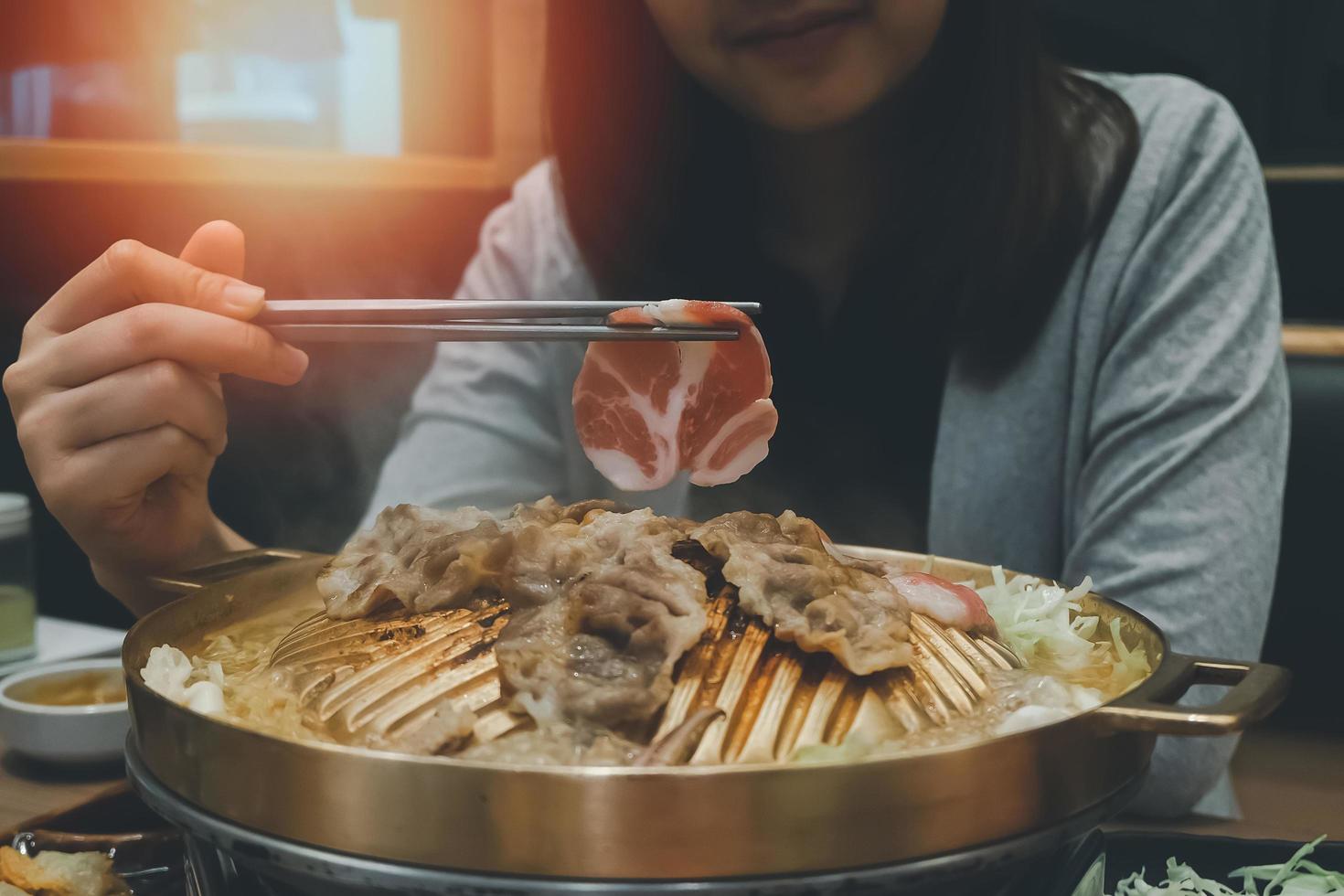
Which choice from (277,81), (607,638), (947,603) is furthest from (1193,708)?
(277,81)

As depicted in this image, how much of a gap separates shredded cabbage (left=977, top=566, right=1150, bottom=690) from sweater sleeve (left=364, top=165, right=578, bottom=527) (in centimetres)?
190

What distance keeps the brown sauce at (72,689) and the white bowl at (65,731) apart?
9 centimetres

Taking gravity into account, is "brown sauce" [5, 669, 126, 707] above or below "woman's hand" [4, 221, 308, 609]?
below

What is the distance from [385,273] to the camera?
411 cm

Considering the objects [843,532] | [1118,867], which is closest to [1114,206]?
[843,532]

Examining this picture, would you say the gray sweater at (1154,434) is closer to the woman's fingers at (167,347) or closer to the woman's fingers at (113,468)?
the woman's fingers at (113,468)

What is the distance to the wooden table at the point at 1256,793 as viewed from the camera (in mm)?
1749

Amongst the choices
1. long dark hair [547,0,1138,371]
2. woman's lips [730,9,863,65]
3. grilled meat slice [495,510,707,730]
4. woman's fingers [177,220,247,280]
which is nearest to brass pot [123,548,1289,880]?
grilled meat slice [495,510,707,730]

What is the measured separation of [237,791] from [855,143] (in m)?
2.37

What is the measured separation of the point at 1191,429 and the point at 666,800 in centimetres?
181

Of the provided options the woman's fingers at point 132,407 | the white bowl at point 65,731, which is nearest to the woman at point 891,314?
the woman's fingers at point 132,407

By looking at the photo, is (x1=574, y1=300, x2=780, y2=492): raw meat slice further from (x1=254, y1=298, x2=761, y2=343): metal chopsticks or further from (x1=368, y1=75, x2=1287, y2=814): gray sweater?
(x1=368, y1=75, x2=1287, y2=814): gray sweater

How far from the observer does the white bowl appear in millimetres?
1788

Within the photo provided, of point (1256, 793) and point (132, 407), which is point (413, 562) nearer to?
point (132, 407)
